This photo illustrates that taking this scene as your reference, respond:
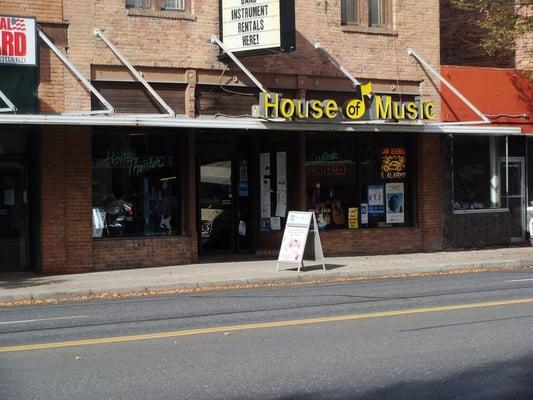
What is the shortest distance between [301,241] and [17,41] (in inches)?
265

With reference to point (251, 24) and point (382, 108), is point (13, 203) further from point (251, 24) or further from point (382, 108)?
point (382, 108)

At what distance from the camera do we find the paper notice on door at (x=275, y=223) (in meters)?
18.1

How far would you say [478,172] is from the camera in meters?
20.3

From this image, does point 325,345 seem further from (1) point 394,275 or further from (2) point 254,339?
(1) point 394,275

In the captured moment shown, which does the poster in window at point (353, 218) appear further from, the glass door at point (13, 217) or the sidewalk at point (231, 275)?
the glass door at point (13, 217)

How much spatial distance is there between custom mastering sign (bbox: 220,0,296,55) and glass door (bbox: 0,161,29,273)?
17.1 feet

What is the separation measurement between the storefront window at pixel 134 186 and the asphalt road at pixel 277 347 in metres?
4.42

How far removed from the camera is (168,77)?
53.3ft

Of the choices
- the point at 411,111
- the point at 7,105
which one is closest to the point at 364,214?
the point at 411,111

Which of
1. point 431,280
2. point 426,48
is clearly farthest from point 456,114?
point 431,280

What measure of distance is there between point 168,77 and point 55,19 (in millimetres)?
2595

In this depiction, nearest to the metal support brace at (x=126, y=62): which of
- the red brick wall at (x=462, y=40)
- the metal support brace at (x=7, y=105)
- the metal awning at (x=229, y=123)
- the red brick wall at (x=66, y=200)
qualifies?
the metal awning at (x=229, y=123)

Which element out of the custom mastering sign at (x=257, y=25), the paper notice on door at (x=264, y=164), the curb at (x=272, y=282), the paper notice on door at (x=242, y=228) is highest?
the custom mastering sign at (x=257, y=25)

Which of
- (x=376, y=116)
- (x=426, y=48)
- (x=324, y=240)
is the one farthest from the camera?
(x=426, y=48)
